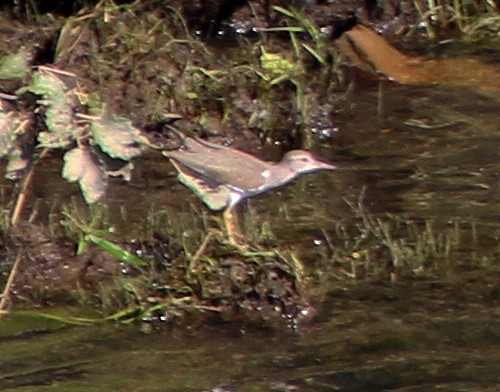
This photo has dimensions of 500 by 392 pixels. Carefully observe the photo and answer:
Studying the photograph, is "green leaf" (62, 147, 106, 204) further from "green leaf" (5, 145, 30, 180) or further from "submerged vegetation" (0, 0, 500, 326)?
"green leaf" (5, 145, 30, 180)

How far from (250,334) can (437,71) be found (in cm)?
295

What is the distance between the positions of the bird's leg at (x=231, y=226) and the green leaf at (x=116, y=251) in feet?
1.20

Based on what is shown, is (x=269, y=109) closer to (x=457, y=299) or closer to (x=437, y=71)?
(x=437, y=71)

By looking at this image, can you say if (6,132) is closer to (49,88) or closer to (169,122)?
(49,88)

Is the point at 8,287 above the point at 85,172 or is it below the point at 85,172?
below

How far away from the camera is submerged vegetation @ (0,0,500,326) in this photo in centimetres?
506

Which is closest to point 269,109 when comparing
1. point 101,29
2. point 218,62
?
point 218,62

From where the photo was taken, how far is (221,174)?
18.3 ft

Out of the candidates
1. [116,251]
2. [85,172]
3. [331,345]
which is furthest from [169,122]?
[85,172]

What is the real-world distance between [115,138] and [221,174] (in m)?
0.88

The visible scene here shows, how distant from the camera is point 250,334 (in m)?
5.30

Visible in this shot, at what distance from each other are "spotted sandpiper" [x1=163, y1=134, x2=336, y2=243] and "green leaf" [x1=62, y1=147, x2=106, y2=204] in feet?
2.47

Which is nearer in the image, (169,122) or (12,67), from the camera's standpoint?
(12,67)

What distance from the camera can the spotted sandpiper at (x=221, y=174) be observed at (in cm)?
554
